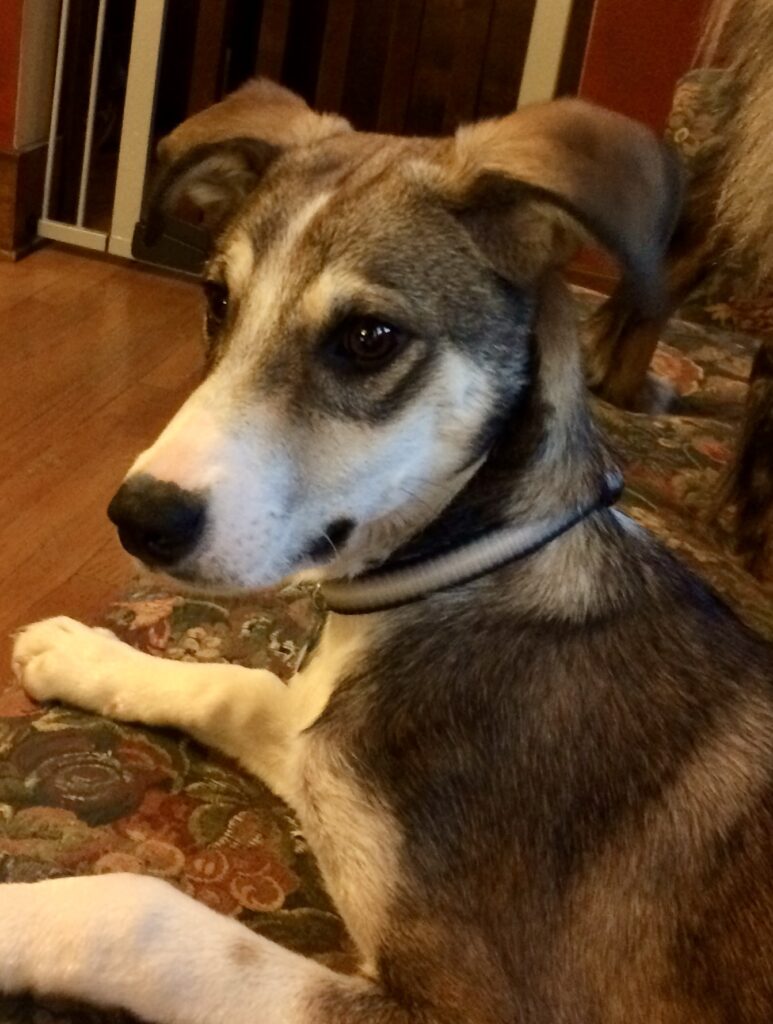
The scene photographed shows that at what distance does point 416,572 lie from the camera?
1.50m

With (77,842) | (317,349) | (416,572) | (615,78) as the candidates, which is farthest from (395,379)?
(615,78)

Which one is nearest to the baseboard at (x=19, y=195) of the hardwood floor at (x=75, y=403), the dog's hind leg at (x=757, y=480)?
the hardwood floor at (x=75, y=403)

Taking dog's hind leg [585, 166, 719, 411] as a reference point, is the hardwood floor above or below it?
below

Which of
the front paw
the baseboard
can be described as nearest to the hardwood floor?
the baseboard

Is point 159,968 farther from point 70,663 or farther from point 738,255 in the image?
point 738,255

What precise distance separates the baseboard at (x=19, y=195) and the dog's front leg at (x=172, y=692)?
9.76 feet

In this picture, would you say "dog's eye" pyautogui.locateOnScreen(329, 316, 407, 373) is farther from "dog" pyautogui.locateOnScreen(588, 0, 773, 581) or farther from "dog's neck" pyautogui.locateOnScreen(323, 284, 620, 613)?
"dog" pyautogui.locateOnScreen(588, 0, 773, 581)

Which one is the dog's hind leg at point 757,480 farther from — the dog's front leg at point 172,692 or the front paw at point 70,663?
the front paw at point 70,663

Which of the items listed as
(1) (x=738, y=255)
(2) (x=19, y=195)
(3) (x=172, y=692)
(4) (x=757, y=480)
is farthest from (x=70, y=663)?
(2) (x=19, y=195)

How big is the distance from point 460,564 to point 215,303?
45cm

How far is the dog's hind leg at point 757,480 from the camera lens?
7.13ft

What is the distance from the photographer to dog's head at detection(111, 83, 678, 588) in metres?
1.27

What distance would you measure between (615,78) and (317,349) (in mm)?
2951

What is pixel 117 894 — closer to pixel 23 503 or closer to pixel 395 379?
pixel 395 379
